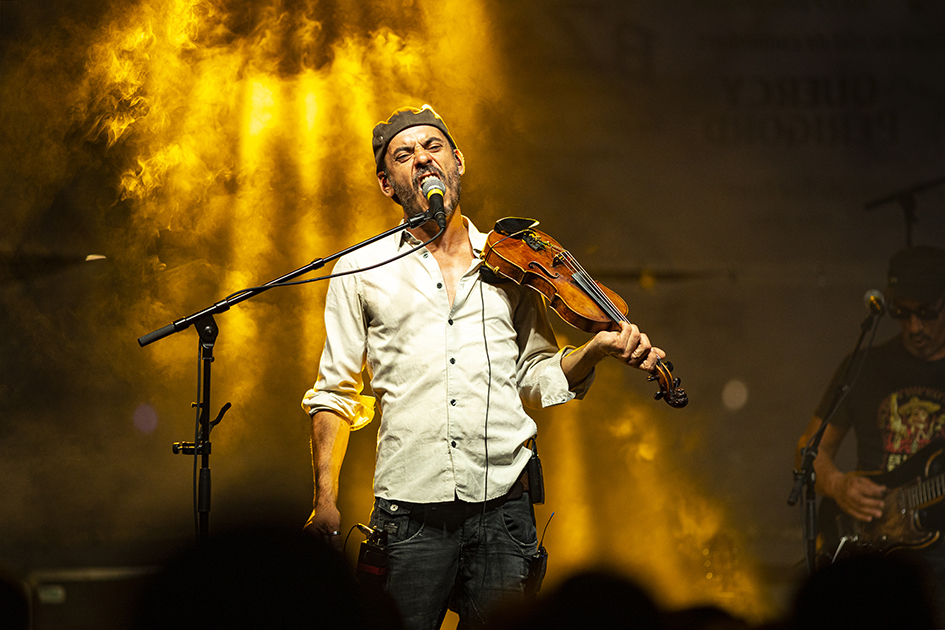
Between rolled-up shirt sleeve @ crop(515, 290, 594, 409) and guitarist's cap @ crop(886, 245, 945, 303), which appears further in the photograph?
guitarist's cap @ crop(886, 245, 945, 303)

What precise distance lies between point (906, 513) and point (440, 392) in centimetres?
317

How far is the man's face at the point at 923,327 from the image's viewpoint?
179 inches

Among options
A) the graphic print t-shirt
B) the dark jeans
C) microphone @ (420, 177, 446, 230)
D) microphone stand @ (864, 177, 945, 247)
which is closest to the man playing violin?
the dark jeans

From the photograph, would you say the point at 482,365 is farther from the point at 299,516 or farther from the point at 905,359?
the point at 905,359

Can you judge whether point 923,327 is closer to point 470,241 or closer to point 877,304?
point 877,304

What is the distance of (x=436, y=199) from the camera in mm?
2387

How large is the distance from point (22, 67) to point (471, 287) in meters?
3.33

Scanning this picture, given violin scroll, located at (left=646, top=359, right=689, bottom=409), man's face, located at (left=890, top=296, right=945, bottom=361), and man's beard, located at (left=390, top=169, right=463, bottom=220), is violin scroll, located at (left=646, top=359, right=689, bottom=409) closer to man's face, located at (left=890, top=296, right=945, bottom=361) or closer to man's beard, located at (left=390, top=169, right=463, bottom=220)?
man's beard, located at (left=390, top=169, right=463, bottom=220)

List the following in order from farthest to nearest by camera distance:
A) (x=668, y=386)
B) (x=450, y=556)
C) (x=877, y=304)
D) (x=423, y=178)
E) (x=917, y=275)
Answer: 1. (x=917, y=275)
2. (x=877, y=304)
3. (x=423, y=178)
4. (x=450, y=556)
5. (x=668, y=386)

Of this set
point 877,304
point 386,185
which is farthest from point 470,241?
point 877,304

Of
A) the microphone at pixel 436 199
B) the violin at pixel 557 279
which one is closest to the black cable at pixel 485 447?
the violin at pixel 557 279

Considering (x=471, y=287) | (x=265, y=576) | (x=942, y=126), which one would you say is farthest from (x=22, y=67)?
(x=942, y=126)

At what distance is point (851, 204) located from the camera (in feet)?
17.0

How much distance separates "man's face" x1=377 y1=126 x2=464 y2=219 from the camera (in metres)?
2.60
